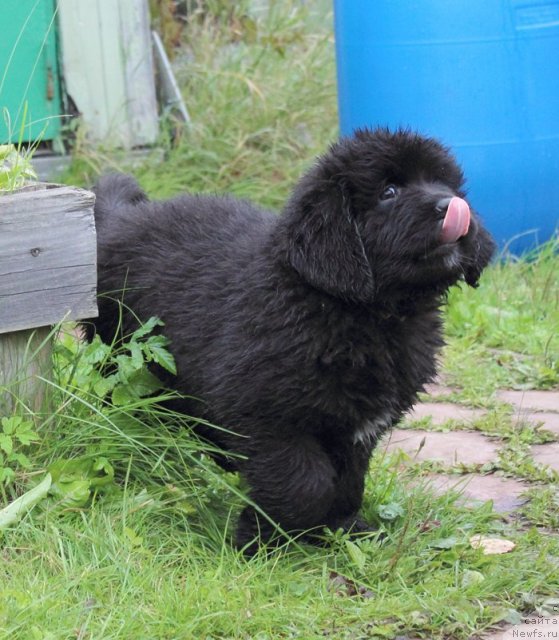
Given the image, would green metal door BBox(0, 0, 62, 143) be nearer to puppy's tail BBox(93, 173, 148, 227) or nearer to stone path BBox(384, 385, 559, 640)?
puppy's tail BBox(93, 173, 148, 227)

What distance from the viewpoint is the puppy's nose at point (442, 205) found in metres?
2.91

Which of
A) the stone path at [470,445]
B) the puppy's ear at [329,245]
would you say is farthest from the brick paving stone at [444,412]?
the puppy's ear at [329,245]

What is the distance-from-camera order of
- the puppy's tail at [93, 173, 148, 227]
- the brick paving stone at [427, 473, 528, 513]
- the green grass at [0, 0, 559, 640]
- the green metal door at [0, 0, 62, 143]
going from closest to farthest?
the green grass at [0, 0, 559, 640] → the brick paving stone at [427, 473, 528, 513] → the puppy's tail at [93, 173, 148, 227] → the green metal door at [0, 0, 62, 143]

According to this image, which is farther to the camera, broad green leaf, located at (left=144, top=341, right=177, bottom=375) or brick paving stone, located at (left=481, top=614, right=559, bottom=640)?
broad green leaf, located at (left=144, top=341, right=177, bottom=375)

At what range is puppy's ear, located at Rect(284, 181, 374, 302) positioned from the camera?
9.73ft

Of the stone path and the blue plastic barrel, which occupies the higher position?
the blue plastic barrel

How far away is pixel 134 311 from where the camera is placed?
11.6 ft

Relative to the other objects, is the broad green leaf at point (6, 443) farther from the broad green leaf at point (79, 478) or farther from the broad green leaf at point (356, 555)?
the broad green leaf at point (356, 555)

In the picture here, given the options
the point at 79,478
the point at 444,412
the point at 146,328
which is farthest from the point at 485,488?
the point at 79,478

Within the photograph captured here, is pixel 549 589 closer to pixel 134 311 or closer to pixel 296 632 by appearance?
pixel 296 632

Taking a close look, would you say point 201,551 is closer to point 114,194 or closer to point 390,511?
point 390,511

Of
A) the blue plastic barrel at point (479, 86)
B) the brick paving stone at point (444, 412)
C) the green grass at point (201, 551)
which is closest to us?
the green grass at point (201, 551)

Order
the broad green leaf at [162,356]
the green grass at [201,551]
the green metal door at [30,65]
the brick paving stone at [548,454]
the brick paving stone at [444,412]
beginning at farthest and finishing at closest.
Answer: the green metal door at [30,65], the brick paving stone at [444,412], the brick paving stone at [548,454], the broad green leaf at [162,356], the green grass at [201,551]

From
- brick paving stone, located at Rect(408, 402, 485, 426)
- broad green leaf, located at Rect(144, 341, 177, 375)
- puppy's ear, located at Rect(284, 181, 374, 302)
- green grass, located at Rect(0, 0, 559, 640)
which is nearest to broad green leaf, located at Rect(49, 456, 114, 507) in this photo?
green grass, located at Rect(0, 0, 559, 640)
